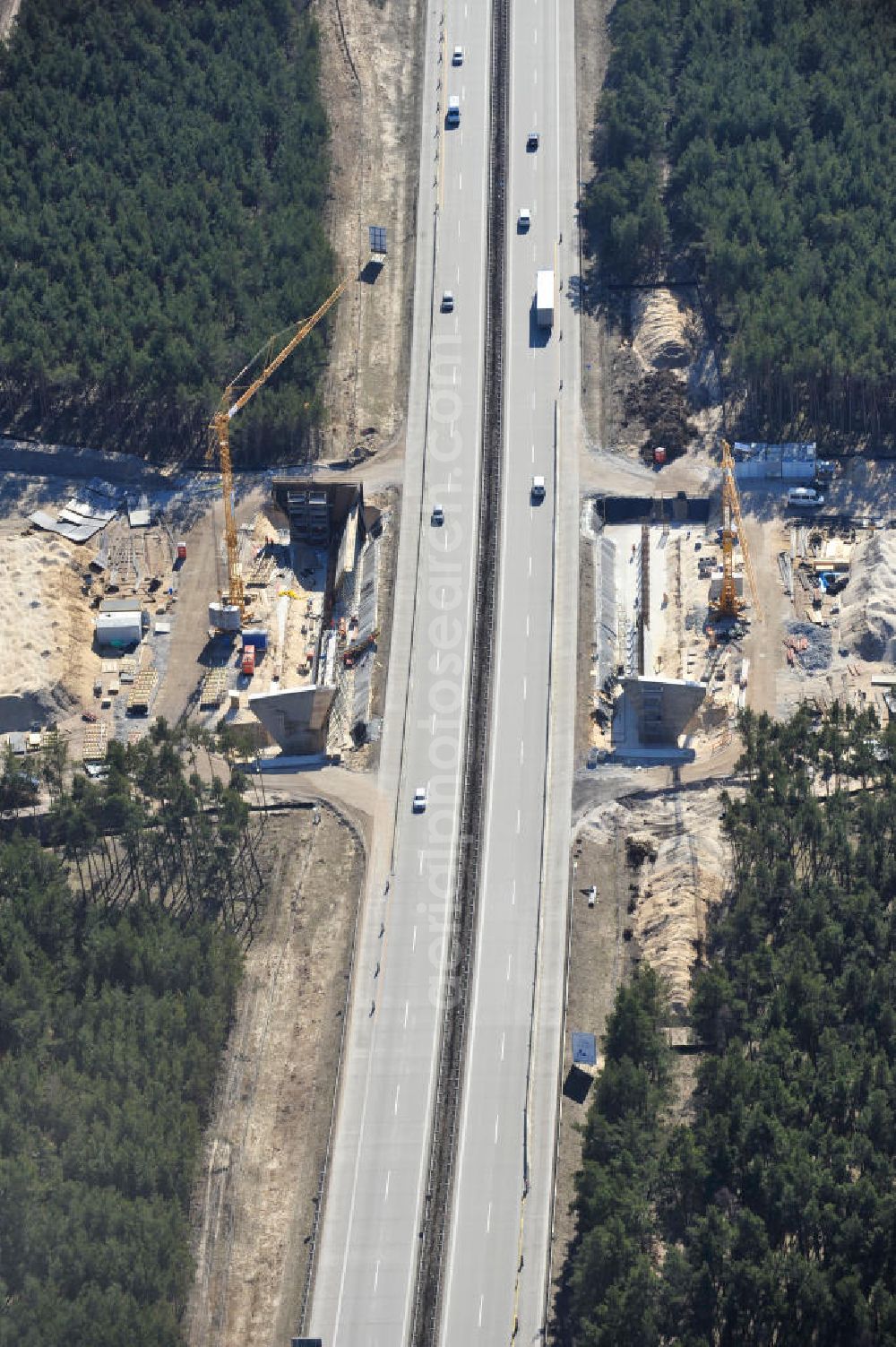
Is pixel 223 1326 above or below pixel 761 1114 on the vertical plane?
below

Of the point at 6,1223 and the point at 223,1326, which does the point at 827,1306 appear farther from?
the point at 6,1223

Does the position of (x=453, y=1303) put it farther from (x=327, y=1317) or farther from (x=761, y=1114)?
(x=761, y=1114)

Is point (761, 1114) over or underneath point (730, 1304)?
over

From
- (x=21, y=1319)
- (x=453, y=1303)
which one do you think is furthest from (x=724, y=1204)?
(x=21, y=1319)

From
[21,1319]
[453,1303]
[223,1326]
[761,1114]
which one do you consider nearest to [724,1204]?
[761,1114]

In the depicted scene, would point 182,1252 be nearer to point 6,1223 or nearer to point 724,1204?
point 6,1223

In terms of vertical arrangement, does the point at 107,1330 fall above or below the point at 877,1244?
below

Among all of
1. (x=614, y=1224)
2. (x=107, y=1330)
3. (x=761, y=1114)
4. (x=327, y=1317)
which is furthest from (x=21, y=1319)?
(x=761, y=1114)
